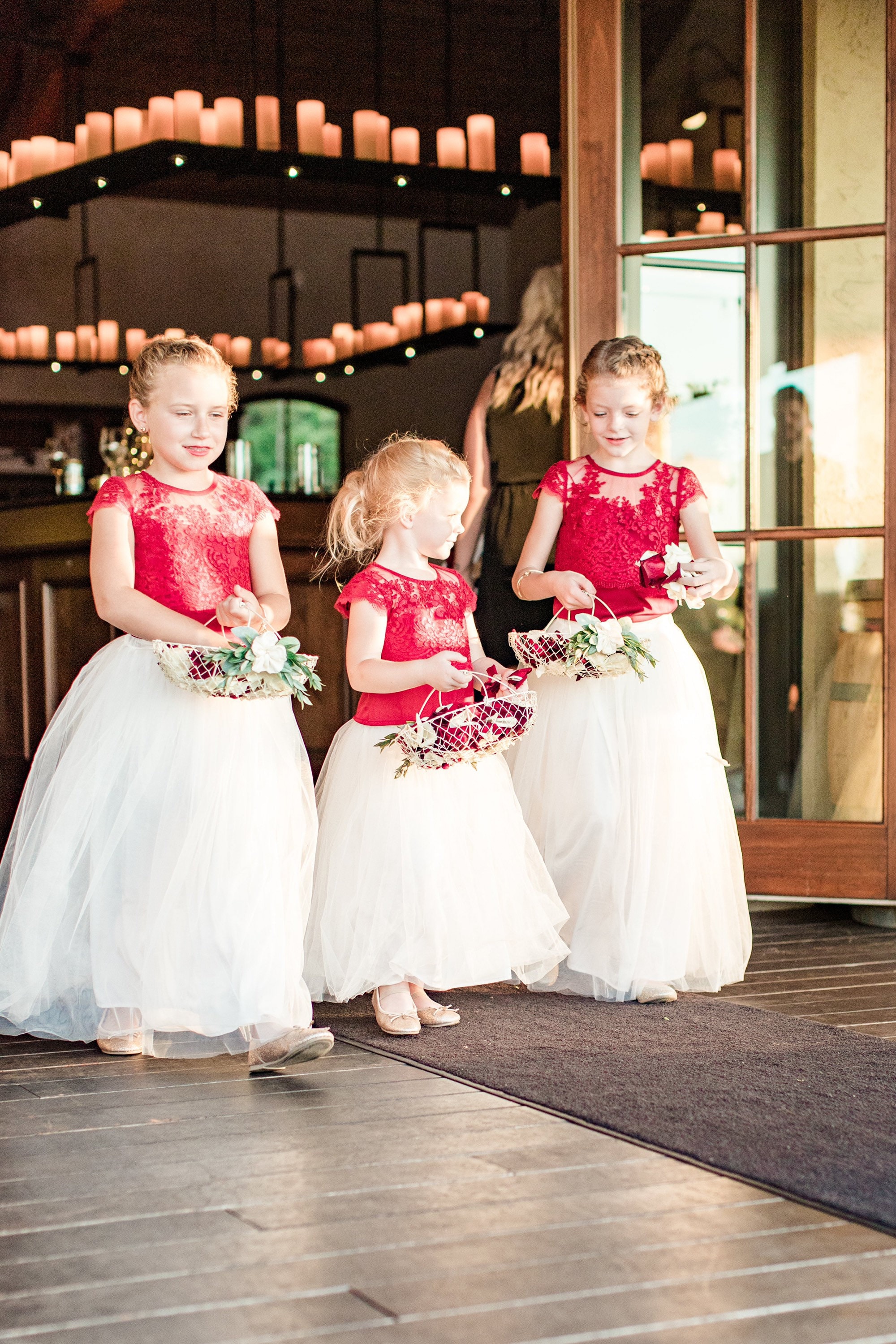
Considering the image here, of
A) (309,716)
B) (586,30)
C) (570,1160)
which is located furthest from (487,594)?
(570,1160)

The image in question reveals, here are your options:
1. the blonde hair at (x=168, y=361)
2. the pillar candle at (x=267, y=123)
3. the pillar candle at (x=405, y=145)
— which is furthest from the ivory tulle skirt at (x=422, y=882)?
the pillar candle at (x=405, y=145)

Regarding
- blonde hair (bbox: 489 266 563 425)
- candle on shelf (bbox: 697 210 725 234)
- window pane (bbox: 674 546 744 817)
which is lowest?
window pane (bbox: 674 546 744 817)

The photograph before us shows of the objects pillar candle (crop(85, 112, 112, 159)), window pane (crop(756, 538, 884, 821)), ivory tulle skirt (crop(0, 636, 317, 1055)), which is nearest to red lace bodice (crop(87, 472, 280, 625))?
ivory tulle skirt (crop(0, 636, 317, 1055))

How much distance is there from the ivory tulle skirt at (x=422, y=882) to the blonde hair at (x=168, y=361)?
2.39 feet

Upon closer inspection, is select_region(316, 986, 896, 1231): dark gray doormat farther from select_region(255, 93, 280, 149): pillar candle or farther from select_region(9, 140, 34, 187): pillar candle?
select_region(9, 140, 34, 187): pillar candle

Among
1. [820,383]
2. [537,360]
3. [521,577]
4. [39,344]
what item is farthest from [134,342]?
[521,577]

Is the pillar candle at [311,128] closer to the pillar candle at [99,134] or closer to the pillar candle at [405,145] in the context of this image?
the pillar candle at [405,145]

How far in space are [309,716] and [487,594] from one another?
1.31 metres

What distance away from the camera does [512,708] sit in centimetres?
249

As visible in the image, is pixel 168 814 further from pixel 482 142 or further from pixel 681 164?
pixel 482 142

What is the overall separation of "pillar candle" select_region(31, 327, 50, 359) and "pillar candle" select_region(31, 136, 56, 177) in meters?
1.24

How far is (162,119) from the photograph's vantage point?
22.3 feet

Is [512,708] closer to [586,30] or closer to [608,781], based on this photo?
[608,781]

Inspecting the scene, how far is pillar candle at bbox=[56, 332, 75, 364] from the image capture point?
325 inches
